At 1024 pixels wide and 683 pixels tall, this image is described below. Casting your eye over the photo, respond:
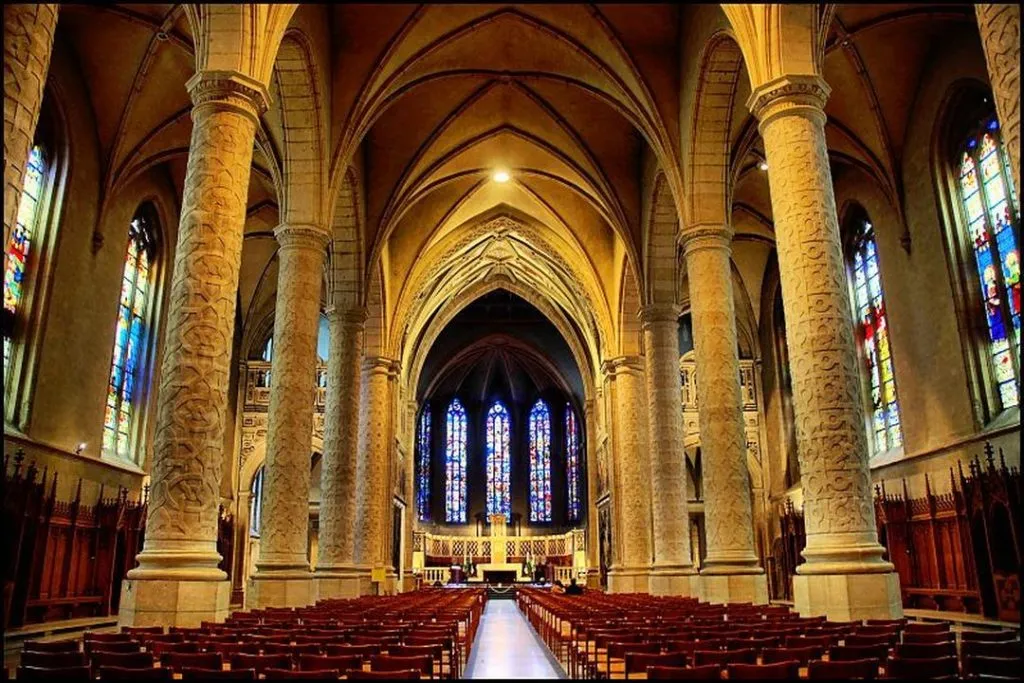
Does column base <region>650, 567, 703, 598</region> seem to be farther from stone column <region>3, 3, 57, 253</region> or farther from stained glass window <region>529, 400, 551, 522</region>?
stained glass window <region>529, 400, 551, 522</region>

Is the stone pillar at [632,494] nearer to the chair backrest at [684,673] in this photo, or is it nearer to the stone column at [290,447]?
the stone column at [290,447]

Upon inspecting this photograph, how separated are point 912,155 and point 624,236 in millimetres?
7331

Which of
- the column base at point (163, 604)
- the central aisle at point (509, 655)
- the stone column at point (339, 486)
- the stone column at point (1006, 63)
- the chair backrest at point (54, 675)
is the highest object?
the stone column at point (1006, 63)

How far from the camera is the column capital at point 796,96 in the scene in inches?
425

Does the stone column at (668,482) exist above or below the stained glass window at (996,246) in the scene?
below

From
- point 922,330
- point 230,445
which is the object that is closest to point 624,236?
point 922,330

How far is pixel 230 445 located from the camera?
2606 centimetres

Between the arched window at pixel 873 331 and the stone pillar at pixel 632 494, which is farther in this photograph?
the stone pillar at pixel 632 494

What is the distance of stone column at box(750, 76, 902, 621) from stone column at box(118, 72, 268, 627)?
7.08 meters

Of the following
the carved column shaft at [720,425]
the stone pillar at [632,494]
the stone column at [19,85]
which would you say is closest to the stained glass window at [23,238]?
the stone column at [19,85]

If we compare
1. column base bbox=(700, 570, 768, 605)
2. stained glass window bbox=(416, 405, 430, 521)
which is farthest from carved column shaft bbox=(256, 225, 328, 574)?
stained glass window bbox=(416, 405, 430, 521)

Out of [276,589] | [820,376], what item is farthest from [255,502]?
[820,376]

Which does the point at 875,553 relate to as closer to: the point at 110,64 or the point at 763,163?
the point at 763,163

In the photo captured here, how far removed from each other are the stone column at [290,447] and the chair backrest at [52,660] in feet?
26.0
